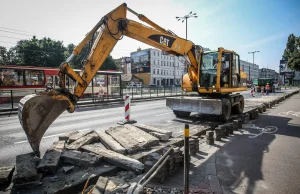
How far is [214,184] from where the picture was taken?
3.33 m

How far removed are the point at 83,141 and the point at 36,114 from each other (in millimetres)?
1458

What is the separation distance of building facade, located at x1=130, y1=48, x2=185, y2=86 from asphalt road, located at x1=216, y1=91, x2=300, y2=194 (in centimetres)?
6669

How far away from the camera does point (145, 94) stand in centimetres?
2709

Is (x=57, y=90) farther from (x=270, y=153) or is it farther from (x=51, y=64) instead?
(x=51, y=64)

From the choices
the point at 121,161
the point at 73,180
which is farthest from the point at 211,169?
the point at 73,180

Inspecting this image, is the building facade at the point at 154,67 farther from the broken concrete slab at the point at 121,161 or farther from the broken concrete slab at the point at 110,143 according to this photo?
the broken concrete slab at the point at 121,161

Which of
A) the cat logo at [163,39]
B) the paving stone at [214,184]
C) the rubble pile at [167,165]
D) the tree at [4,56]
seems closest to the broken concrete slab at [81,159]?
the rubble pile at [167,165]

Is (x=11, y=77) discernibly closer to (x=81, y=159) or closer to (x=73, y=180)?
(x=81, y=159)

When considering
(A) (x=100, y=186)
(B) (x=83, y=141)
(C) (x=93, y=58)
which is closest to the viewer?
(A) (x=100, y=186)

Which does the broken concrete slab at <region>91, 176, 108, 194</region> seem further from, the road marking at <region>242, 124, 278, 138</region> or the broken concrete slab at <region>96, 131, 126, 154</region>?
the road marking at <region>242, 124, 278, 138</region>

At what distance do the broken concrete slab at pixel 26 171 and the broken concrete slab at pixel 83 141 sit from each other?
938 millimetres

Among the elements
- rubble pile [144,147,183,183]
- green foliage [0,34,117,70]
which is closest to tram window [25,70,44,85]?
rubble pile [144,147,183,183]

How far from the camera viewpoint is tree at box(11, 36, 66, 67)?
4300 centimetres

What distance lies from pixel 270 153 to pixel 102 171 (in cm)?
436
